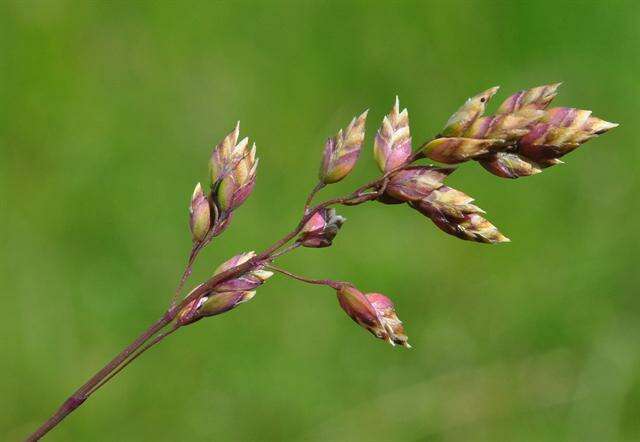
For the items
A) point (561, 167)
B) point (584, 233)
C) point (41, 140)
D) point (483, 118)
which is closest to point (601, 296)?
point (584, 233)

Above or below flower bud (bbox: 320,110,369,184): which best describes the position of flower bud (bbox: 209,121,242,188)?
above

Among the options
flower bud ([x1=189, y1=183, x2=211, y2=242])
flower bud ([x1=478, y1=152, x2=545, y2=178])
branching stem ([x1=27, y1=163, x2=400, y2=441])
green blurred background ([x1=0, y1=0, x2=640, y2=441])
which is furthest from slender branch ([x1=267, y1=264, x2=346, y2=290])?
green blurred background ([x1=0, y1=0, x2=640, y2=441])

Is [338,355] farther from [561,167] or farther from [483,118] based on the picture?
[483,118]

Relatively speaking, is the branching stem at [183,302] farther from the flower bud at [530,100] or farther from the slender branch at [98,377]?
the flower bud at [530,100]

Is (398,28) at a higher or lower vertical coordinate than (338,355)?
higher

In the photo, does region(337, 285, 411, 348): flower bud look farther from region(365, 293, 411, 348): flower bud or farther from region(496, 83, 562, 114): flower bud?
region(496, 83, 562, 114): flower bud

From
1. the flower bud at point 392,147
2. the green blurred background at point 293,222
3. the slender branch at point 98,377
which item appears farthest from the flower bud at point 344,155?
the green blurred background at point 293,222

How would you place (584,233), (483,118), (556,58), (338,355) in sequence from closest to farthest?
(483,118)
(338,355)
(584,233)
(556,58)
